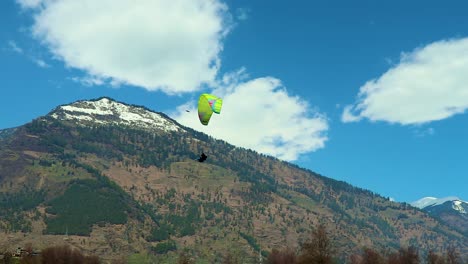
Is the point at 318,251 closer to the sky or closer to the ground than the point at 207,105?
closer to the ground

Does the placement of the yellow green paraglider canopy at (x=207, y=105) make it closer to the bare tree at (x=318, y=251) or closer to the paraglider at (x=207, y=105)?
the paraglider at (x=207, y=105)

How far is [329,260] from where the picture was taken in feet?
511

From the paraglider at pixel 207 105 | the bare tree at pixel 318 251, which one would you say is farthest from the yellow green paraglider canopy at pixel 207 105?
the bare tree at pixel 318 251

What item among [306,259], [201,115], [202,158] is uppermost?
[201,115]

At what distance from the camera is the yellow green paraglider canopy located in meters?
85.8

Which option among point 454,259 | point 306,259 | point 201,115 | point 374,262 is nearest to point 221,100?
point 201,115

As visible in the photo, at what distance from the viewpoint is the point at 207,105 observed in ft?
285

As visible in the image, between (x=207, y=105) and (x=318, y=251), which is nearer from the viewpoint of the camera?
(x=207, y=105)

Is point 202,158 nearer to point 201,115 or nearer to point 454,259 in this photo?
point 201,115

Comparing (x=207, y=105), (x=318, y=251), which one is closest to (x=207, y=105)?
(x=207, y=105)

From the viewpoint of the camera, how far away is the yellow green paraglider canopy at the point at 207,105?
282 feet

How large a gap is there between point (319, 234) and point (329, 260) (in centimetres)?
929

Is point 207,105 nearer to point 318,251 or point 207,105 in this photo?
point 207,105

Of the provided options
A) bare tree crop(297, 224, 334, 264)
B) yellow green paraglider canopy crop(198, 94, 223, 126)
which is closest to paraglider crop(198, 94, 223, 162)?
yellow green paraglider canopy crop(198, 94, 223, 126)
